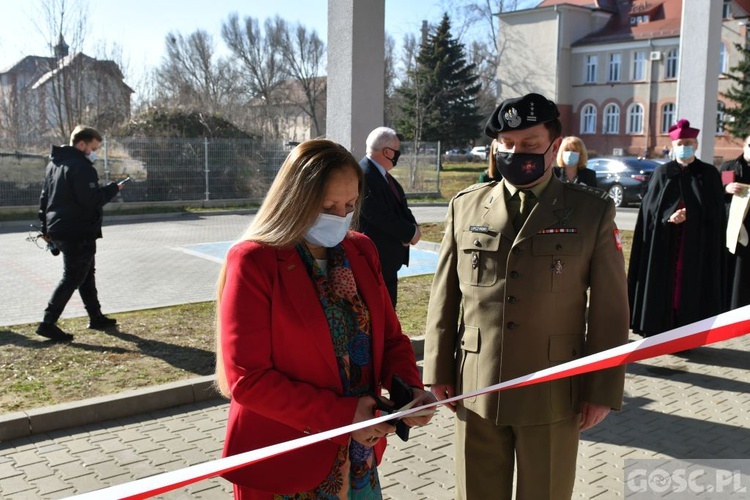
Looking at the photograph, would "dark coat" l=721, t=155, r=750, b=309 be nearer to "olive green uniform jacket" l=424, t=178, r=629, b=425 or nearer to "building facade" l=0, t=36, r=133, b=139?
"olive green uniform jacket" l=424, t=178, r=629, b=425

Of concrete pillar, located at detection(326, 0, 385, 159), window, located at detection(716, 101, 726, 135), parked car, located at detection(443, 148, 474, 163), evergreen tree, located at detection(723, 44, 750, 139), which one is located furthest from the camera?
parked car, located at detection(443, 148, 474, 163)

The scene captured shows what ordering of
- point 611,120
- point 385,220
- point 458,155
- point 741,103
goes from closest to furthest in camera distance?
point 385,220
point 741,103
point 458,155
point 611,120

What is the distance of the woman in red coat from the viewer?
7.84 feet

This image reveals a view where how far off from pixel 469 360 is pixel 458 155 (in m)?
49.1

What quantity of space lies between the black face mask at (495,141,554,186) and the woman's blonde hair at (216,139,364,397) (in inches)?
33.7

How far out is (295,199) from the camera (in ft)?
8.29

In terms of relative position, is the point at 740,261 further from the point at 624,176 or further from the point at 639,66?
the point at 639,66

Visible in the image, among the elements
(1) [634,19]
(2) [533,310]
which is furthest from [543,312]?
(1) [634,19]

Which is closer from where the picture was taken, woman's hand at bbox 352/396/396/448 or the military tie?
woman's hand at bbox 352/396/396/448

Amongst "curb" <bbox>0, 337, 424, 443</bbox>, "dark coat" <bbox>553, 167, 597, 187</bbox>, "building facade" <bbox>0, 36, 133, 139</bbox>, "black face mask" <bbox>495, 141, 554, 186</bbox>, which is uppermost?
"building facade" <bbox>0, 36, 133, 139</bbox>

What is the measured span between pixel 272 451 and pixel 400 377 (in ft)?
1.86

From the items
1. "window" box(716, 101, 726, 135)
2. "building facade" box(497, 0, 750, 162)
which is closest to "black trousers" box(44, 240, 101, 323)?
"window" box(716, 101, 726, 135)

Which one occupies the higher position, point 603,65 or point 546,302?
point 603,65

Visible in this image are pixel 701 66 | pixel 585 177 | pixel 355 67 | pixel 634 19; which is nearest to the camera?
pixel 585 177
